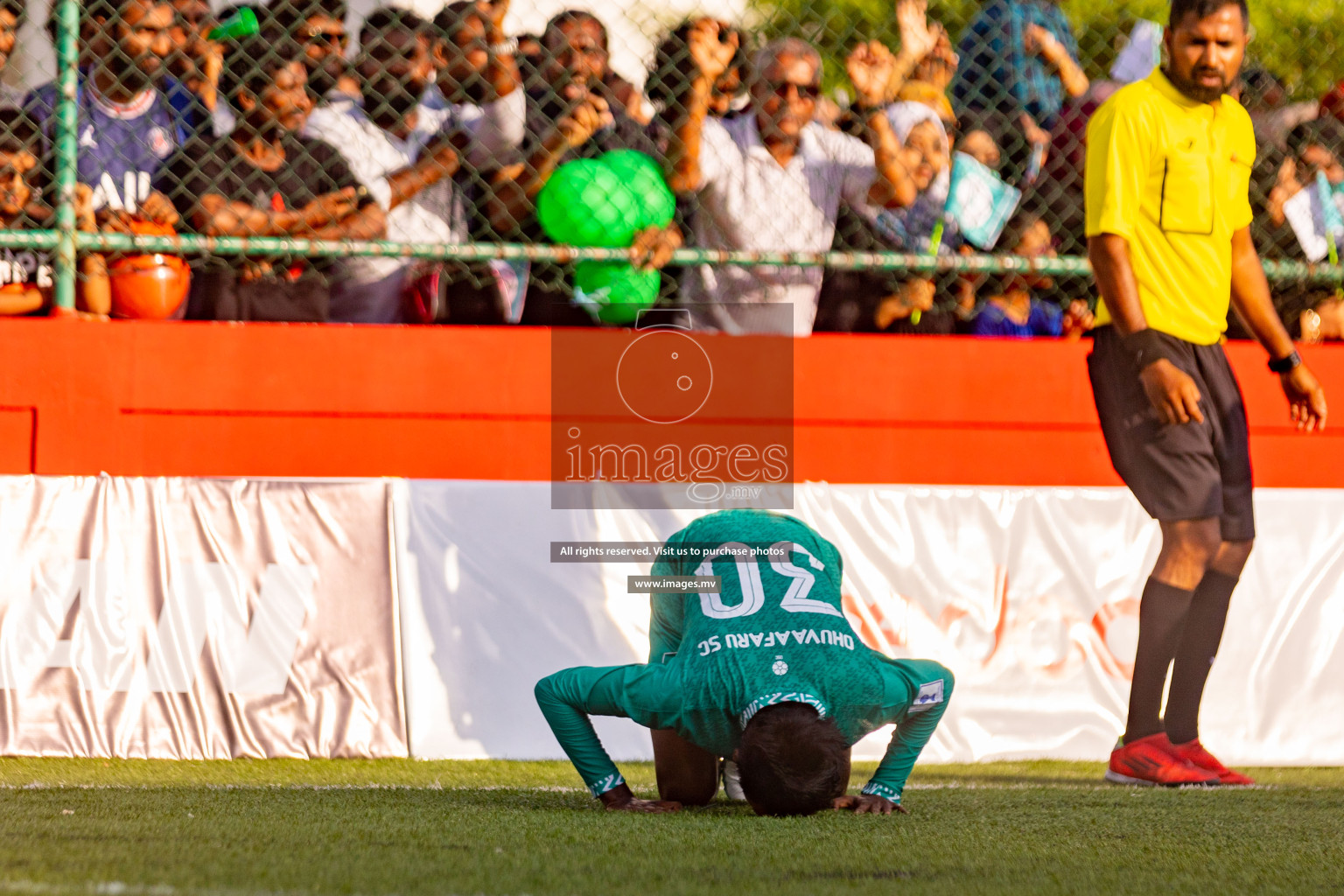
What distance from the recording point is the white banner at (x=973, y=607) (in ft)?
19.2

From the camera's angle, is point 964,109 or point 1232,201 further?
point 964,109

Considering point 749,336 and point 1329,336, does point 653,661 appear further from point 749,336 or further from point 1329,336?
point 1329,336

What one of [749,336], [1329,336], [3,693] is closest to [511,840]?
[3,693]

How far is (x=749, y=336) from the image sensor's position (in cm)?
637

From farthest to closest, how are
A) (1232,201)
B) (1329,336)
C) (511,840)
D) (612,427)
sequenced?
1. (1329,336)
2. (612,427)
3. (1232,201)
4. (511,840)

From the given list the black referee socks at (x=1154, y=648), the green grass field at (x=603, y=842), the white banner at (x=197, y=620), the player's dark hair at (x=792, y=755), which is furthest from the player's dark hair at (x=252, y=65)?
the black referee socks at (x=1154, y=648)

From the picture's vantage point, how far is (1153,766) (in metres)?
5.37

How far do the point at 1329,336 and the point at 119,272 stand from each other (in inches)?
205

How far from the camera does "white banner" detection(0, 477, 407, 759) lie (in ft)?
18.1

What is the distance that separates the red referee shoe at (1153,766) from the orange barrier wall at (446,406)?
1.38 m

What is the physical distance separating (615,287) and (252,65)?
1713 mm

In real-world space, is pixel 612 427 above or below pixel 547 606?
above

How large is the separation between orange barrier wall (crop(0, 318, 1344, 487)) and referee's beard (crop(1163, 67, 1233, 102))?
1.24m

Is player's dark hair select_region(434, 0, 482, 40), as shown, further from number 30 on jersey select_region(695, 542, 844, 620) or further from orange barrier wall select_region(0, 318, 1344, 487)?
number 30 on jersey select_region(695, 542, 844, 620)
